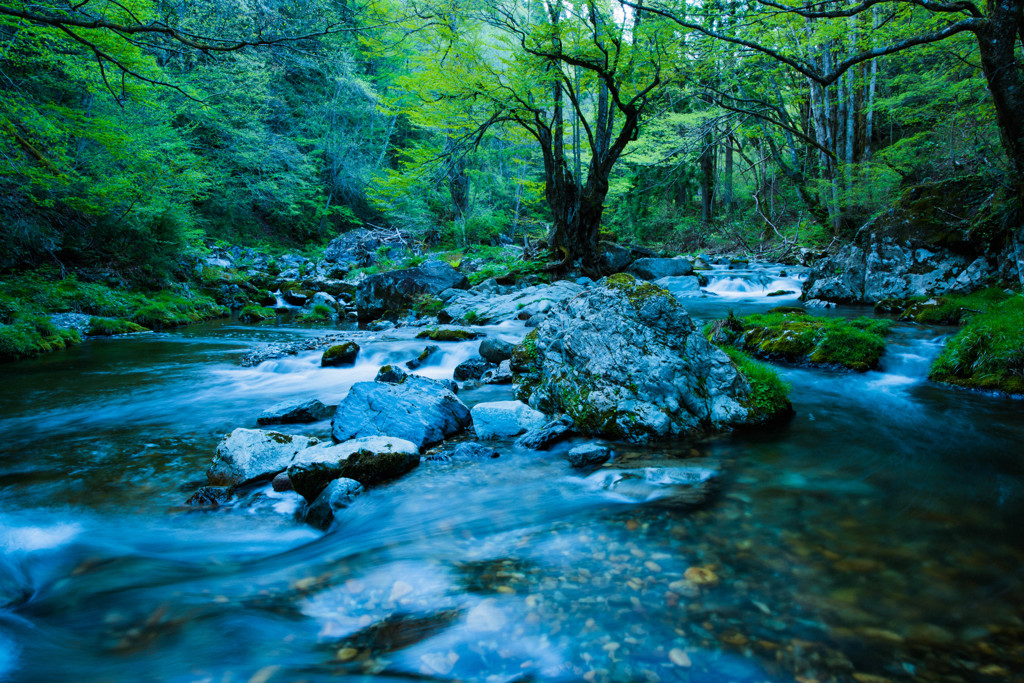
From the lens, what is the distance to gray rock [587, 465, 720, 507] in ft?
10.4

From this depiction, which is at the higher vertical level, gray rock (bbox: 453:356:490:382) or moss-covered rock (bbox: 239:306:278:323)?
moss-covered rock (bbox: 239:306:278:323)

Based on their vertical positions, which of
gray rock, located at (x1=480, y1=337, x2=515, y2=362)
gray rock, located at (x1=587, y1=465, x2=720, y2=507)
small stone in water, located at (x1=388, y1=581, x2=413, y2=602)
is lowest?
small stone in water, located at (x1=388, y1=581, x2=413, y2=602)

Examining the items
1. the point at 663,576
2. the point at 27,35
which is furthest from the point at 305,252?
the point at 663,576

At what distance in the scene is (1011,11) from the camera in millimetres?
6227

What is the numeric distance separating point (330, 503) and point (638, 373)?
2.72 m

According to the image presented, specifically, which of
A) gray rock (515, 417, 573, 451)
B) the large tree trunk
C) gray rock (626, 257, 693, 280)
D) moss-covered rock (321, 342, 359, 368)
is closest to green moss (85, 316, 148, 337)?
moss-covered rock (321, 342, 359, 368)

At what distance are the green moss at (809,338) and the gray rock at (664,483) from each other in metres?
3.76

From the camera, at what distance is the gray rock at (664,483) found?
10.4 feet

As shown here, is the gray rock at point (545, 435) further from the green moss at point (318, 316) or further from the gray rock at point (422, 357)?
the green moss at point (318, 316)

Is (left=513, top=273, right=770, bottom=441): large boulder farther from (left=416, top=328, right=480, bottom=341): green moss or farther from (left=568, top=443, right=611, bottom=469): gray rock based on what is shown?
(left=416, top=328, right=480, bottom=341): green moss

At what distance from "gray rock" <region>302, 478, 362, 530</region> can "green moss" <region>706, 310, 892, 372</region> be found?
5.68 m

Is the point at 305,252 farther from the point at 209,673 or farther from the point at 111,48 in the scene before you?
the point at 209,673

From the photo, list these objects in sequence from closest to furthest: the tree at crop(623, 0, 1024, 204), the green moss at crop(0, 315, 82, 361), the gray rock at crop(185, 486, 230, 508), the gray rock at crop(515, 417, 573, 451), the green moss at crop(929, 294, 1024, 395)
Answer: the gray rock at crop(185, 486, 230, 508) < the gray rock at crop(515, 417, 573, 451) < the green moss at crop(929, 294, 1024, 395) < the tree at crop(623, 0, 1024, 204) < the green moss at crop(0, 315, 82, 361)

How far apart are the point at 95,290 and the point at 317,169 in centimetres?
1762
